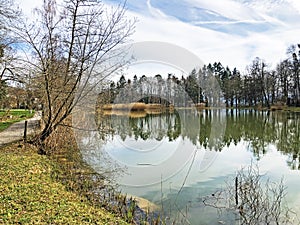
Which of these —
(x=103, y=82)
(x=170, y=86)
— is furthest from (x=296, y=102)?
(x=103, y=82)

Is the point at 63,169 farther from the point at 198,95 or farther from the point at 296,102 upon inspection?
the point at 296,102

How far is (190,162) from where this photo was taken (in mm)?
10062

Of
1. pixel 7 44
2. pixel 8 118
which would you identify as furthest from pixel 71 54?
pixel 8 118

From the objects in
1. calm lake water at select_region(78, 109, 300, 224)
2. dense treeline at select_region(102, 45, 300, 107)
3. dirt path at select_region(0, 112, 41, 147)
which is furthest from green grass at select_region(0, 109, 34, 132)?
dense treeline at select_region(102, 45, 300, 107)

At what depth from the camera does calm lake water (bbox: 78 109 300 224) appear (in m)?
6.25

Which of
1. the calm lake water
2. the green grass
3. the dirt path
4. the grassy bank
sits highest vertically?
the green grass

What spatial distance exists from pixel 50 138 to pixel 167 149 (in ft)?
16.3

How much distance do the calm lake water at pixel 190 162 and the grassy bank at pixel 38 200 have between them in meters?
1.64

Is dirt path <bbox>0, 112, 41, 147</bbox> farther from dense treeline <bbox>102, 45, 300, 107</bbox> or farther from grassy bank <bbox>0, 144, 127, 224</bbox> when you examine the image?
dense treeline <bbox>102, 45, 300, 107</bbox>

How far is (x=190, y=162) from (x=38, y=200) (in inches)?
247

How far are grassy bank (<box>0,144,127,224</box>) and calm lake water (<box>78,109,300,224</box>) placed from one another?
164 cm

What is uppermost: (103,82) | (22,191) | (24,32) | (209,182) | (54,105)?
(24,32)

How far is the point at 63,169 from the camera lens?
7965mm

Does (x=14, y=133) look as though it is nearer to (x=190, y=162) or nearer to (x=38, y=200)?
(x=190, y=162)
